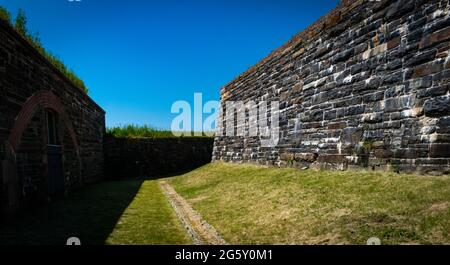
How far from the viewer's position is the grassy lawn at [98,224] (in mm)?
5543

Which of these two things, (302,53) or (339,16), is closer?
(339,16)

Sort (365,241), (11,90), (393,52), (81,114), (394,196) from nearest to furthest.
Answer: (365,241) → (394,196) → (393,52) → (11,90) → (81,114)

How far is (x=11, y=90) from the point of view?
7219mm

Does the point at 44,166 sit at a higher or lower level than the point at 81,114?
lower

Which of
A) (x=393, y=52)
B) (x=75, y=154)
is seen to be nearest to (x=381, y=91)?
(x=393, y=52)

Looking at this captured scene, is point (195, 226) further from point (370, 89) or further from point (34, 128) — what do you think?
point (34, 128)

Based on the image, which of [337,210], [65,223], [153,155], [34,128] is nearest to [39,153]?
[34,128]

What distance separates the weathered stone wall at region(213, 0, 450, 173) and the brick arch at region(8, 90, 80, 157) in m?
6.77

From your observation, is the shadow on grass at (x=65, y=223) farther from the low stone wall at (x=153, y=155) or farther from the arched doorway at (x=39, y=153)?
the low stone wall at (x=153, y=155)

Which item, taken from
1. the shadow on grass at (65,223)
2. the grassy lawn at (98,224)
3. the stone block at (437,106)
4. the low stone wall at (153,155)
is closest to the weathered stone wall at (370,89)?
the stone block at (437,106)

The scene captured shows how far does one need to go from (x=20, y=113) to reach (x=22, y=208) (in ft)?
6.80

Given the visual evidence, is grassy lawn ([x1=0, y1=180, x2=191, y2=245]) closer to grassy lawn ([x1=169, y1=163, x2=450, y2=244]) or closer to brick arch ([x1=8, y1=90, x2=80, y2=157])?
grassy lawn ([x1=169, y1=163, x2=450, y2=244])

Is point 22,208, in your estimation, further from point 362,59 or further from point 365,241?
point 362,59

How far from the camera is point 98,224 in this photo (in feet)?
21.7
